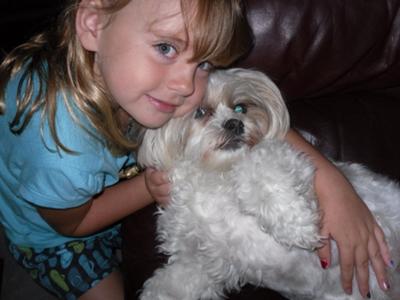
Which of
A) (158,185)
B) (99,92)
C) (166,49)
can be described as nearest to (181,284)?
(158,185)

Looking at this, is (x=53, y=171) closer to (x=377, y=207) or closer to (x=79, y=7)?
(x=79, y=7)

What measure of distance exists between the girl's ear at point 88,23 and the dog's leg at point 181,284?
2.72 feet

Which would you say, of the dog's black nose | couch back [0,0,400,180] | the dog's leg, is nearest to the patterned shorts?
the dog's leg

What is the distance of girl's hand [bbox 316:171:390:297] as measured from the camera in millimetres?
1419

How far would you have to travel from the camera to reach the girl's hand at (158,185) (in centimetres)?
159

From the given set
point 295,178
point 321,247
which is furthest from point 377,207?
point 295,178

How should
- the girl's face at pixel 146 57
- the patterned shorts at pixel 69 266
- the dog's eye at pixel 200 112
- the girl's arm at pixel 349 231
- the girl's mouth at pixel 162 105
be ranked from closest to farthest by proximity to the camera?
the girl's face at pixel 146 57 → the girl's mouth at pixel 162 105 → the girl's arm at pixel 349 231 → the dog's eye at pixel 200 112 → the patterned shorts at pixel 69 266

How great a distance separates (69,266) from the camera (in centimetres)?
179

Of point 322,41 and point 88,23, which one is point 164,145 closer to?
point 88,23

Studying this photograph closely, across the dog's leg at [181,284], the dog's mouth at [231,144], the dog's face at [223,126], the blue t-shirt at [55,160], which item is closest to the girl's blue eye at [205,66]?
the dog's face at [223,126]

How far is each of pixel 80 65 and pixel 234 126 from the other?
526mm

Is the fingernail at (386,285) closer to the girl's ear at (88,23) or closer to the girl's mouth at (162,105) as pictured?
the girl's mouth at (162,105)

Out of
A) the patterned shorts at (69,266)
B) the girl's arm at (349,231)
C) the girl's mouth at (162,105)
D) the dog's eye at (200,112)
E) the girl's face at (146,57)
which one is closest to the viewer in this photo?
the girl's face at (146,57)

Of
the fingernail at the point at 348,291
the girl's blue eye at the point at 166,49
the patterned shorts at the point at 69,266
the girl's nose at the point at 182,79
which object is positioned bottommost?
the patterned shorts at the point at 69,266
